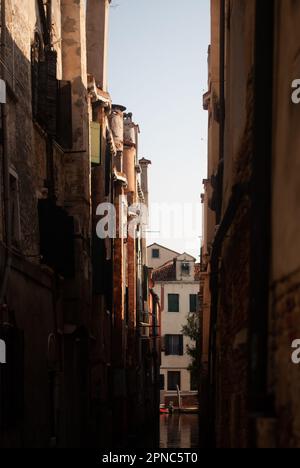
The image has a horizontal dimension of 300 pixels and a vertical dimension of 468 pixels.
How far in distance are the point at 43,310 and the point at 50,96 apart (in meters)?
3.75

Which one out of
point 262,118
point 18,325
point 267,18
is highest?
point 267,18

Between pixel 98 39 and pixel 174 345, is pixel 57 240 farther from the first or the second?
pixel 174 345

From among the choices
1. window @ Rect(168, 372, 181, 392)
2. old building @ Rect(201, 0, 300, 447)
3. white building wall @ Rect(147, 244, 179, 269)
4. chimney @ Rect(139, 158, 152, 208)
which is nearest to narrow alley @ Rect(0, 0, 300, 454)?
old building @ Rect(201, 0, 300, 447)

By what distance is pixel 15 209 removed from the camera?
43.7 feet

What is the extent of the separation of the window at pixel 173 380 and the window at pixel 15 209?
54.8m

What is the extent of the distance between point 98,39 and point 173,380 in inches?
1789

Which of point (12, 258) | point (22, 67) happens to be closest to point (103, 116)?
point (22, 67)

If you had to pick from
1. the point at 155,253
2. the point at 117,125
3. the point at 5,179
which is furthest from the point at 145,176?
the point at 5,179

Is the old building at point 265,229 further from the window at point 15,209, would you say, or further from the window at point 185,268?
the window at point 185,268

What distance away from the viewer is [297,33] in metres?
6.59

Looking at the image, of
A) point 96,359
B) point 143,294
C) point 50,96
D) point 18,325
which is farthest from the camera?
point 143,294

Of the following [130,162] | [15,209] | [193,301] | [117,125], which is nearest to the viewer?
[15,209]

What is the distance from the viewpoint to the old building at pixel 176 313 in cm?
6731

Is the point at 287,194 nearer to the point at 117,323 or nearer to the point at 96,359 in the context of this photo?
the point at 96,359
